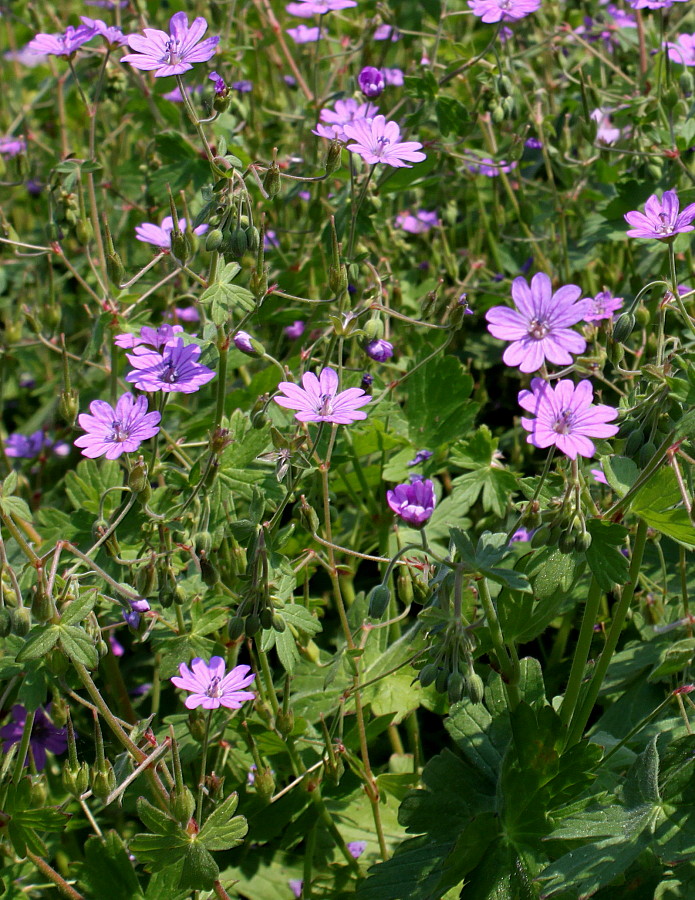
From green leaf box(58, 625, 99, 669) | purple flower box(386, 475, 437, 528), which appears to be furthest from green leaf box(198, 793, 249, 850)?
purple flower box(386, 475, 437, 528)

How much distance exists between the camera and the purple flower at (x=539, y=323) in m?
1.47

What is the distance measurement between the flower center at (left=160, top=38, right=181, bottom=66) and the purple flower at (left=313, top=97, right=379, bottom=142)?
0.38m

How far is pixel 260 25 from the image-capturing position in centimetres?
400

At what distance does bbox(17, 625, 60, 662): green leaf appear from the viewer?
161cm

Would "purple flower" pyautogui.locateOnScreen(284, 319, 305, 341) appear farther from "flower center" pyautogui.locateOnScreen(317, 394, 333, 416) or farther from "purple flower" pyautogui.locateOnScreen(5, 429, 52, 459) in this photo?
"flower center" pyautogui.locateOnScreen(317, 394, 333, 416)

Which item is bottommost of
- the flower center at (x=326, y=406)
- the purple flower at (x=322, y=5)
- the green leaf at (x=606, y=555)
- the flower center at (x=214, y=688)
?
the flower center at (x=214, y=688)

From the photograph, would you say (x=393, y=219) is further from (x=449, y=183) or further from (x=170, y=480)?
(x=170, y=480)

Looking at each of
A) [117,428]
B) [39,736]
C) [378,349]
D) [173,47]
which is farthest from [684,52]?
[39,736]

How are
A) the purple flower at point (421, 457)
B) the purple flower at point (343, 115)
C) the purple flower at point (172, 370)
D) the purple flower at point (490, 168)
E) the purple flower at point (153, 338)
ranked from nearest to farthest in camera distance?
the purple flower at point (172, 370) → the purple flower at point (153, 338) → the purple flower at point (343, 115) → the purple flower at point (421, 457) → the purple flower at point (490, 168)

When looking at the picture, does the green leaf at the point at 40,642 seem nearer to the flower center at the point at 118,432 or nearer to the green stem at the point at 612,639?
the flower center at the point at 118,432

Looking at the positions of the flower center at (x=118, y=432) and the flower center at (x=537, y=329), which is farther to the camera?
the flower center at (x=118, y=432)

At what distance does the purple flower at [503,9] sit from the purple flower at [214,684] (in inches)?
66.1

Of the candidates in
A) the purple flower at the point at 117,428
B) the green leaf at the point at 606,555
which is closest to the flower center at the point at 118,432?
the purple flower at the point at 117,428

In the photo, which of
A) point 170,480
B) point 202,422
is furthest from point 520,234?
point 170,480
